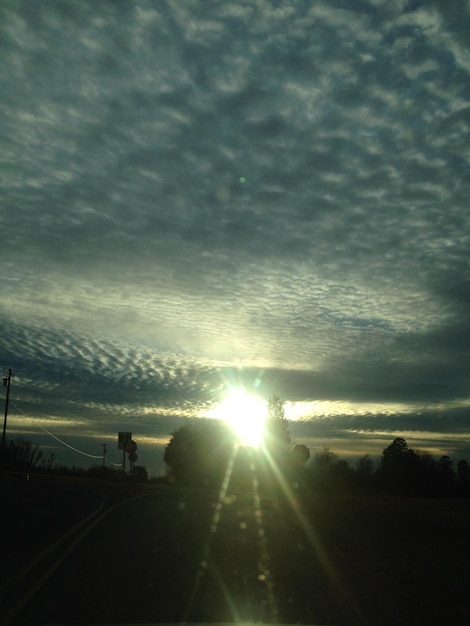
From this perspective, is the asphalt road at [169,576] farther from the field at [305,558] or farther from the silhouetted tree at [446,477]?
the silhouetted tree at [446,477]

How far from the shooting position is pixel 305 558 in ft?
40.5

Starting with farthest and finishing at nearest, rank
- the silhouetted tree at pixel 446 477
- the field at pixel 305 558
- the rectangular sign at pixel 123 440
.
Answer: the silhouetted tree at pixel 446 477 → the rectangular sign at pixel 123 440 → the field at pixel 305 558

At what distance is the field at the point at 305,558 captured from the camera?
27.9 ft

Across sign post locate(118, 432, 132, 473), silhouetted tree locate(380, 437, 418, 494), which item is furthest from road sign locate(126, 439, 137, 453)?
silhouetted tree locate(380, 437, 418, 494)

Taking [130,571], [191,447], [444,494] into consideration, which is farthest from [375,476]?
[130,571]

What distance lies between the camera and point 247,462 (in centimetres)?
8012

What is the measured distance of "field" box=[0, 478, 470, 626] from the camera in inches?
335

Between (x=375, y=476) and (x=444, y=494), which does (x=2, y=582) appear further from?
(x=375, y=476)

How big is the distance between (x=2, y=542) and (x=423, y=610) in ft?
29.8

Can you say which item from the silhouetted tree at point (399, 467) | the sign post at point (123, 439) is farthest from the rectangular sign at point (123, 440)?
the silhouetted tree at point (399, 467)

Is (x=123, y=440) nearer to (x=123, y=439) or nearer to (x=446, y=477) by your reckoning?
(x=123, y=439)

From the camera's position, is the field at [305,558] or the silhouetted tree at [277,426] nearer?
the field at [305,558]

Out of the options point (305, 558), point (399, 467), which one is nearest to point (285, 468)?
point (399, 467)

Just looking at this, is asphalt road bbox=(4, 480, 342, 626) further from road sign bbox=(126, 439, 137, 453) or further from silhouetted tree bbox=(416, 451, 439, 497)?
silhouetted tree bbox=(416, 451, 439, 497)
